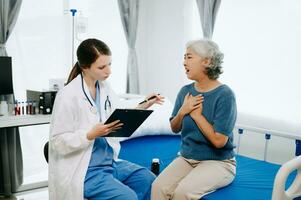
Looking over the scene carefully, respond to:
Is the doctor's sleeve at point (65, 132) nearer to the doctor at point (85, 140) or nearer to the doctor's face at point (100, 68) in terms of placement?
the doctor at point (85, 140)

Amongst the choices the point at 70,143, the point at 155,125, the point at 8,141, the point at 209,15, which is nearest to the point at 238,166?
the point at 155,125

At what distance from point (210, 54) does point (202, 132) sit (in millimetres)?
441

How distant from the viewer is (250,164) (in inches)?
97.7

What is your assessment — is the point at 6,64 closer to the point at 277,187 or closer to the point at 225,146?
the point at 225,146

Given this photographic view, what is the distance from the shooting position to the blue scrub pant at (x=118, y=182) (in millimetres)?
1865

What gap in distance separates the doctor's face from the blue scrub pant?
494 mm

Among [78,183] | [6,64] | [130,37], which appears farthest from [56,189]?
[130,37]

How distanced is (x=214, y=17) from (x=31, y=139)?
2104mm

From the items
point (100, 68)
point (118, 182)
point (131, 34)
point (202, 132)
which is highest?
point (131, 34)

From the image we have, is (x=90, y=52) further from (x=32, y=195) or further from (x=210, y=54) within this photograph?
(x=32, y=195)

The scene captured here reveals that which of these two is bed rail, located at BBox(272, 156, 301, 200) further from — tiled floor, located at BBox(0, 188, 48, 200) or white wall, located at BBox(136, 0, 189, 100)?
white wall, located at BBox(136, 0, 189, 100)

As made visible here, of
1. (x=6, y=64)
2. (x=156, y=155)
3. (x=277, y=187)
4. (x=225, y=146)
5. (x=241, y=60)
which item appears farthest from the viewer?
(x=241, y=60)

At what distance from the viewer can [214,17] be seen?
3447mm

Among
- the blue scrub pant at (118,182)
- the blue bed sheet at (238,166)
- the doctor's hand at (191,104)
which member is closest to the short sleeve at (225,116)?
the doctor's hand at (191,104)
